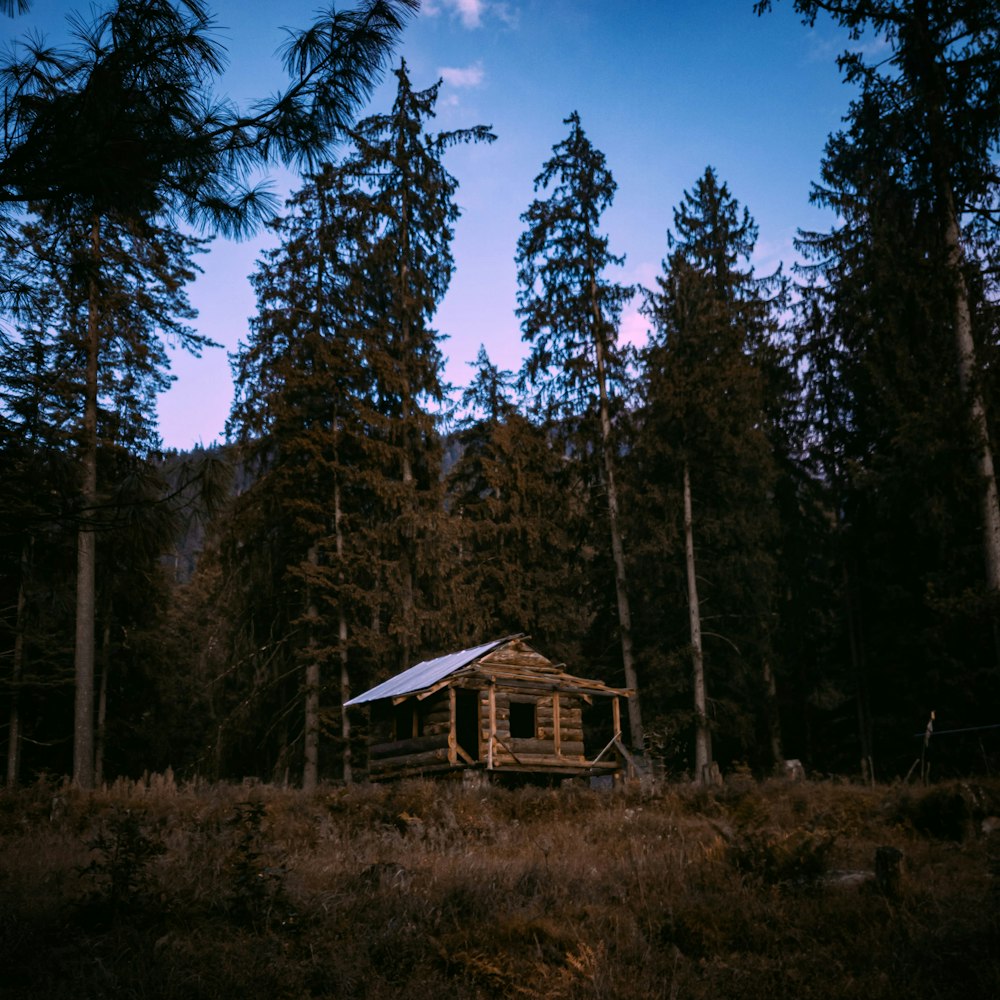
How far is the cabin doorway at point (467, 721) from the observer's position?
2339 cm

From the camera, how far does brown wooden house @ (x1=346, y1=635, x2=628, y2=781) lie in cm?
2069

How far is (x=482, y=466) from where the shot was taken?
3141cm

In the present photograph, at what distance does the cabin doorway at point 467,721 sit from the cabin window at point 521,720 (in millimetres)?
1459

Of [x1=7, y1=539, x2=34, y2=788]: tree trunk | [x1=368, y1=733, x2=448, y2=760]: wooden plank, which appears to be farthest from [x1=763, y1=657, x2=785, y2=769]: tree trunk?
[x1=7, y1=539, x2=34, y2=788]: tree trunk

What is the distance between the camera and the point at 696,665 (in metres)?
25.0

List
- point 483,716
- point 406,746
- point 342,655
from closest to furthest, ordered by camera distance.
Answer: point 483,716
point 406,746
point 342,655

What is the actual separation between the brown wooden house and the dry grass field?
308 inches

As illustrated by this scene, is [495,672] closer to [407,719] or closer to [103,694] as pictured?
[407,719]

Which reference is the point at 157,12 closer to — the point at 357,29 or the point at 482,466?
the point at 357,29

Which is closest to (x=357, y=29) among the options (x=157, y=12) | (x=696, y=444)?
(x=157, y=12)

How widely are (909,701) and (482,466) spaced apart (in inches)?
617

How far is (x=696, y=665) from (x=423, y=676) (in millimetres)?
8545

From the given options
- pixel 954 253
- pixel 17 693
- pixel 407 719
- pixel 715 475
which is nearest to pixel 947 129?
pixel 954 253

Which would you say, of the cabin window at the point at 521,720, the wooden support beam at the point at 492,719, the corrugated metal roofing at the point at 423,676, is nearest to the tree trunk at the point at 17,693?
the corrugated metal roofing at the point at 423,676
